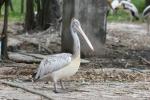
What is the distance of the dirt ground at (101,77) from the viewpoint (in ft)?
32.8

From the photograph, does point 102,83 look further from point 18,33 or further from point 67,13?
point 18,33

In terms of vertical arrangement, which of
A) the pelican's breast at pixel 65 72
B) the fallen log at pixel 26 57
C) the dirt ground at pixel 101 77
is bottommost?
the dirt ground at pixel 101 77

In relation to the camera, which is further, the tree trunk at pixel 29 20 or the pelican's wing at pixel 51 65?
the tree trunk at pixel 29 20

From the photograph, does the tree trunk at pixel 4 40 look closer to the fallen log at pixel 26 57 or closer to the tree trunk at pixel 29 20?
the fallen log at pixel 26 57

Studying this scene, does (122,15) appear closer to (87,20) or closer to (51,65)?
(87,20)

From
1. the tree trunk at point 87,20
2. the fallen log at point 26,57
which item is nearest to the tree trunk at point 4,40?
the fallen log at point 26,57

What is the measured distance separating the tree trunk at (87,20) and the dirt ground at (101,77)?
0.35 m

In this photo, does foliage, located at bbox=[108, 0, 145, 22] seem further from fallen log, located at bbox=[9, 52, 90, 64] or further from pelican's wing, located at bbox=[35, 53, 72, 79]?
pelican's wing, located at bbox=[35, 53, 72, 79]

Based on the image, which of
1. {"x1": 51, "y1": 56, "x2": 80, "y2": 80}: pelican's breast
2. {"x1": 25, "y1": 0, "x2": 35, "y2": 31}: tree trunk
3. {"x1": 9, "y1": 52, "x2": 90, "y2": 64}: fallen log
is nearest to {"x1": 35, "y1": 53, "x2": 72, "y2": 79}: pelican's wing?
{"x1": 51, "y1": 56, "x2": 80, "y2": 80}: pelican's breast

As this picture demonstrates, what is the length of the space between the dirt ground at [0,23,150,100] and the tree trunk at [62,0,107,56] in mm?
350

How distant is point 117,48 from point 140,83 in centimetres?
604

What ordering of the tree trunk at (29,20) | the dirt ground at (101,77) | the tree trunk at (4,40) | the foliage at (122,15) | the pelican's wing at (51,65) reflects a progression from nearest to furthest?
the dirt ground at (101,77)
the pelican's wing at (51,65)
the tree trunk at (4,40)
the tree trunk at (29,20)
the foliage at (122,15)

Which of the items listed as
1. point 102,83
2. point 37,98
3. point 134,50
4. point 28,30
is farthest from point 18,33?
point 37,98

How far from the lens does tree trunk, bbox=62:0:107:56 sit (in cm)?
1527
